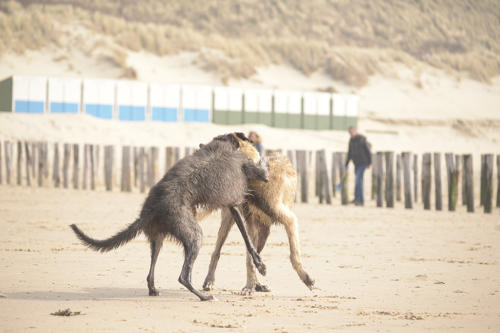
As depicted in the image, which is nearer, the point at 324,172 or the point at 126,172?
the point at 324,172

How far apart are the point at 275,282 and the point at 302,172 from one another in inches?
471

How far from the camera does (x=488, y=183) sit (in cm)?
1764

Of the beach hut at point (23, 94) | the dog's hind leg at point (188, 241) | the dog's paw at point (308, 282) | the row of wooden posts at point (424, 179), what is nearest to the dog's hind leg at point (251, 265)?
the dog's paw at point (308, 282)

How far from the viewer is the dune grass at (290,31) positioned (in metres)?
46.8

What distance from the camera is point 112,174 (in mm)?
22031

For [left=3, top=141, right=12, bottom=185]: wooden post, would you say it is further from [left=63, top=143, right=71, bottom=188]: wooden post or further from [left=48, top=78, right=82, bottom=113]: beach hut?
[left=48, top=78, right=82, bottom=113]: beach hut

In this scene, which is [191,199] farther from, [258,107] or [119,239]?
[258,107]

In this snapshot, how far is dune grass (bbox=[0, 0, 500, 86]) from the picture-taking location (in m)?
46.8

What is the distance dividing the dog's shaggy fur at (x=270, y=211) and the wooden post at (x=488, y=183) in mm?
Answer: 10754

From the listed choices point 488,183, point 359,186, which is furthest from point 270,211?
point 359,186

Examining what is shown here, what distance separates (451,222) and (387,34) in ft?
158

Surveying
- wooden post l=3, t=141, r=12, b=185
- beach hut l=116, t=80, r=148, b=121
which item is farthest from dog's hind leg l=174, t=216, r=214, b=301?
beach hut l=116, t=80, r=148, b=121

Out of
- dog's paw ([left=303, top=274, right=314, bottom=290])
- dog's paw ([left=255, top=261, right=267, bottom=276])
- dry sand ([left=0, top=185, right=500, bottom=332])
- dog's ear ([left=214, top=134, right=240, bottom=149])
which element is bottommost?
dry sand ([left=0, top=185, right=500, bottom=332])

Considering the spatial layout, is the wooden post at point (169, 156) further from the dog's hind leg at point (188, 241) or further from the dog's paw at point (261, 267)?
the dog's hind leg at point (188, 241)
